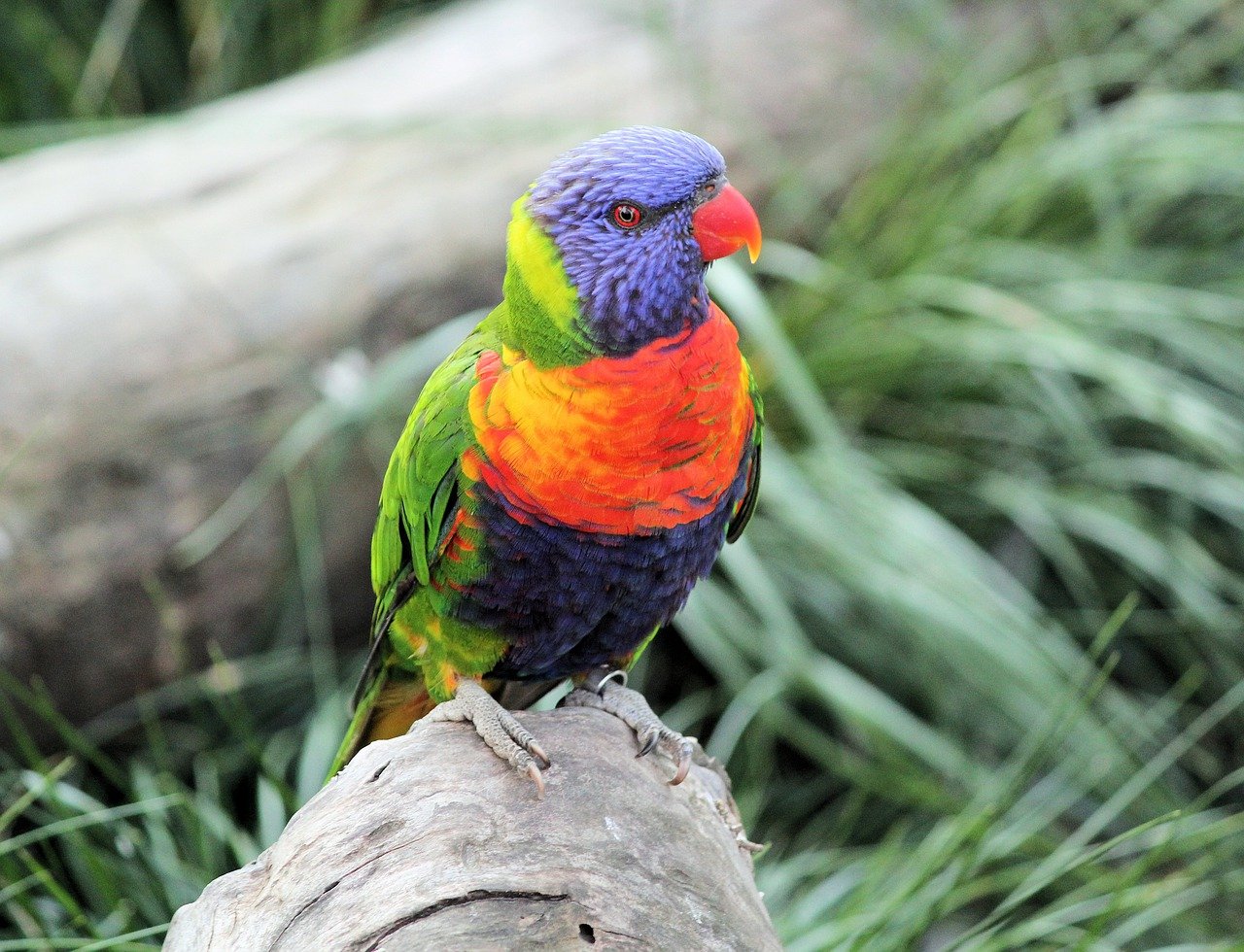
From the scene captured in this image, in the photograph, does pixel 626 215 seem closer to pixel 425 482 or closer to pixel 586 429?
pixel 586 429

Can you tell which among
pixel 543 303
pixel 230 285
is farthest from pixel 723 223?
pixel 230 285

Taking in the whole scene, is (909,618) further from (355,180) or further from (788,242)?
(355,180)

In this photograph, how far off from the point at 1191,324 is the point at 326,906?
9.67ft

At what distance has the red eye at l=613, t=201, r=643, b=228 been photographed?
1.77 m

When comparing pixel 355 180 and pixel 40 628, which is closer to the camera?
pixel 40 628

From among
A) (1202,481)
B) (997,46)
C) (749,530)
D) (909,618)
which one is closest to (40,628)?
(749,530)

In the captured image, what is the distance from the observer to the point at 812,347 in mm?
3541

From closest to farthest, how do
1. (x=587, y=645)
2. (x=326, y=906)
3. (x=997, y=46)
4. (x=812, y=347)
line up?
(x=326, y=906) < (x=587, y=645) < (x=812, y=347) < (x=997, y=46)

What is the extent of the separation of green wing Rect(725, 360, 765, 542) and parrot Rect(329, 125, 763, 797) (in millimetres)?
52

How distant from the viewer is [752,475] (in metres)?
2.18

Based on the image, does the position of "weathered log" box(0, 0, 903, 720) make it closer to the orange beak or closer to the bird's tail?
the bird's tail

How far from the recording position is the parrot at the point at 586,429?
1.76m

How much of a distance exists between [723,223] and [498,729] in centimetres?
86

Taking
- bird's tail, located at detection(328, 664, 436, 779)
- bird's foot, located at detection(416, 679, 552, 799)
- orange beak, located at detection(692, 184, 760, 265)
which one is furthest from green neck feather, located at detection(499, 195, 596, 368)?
bird's tail, located at detection(328, 664, 436, 779)
